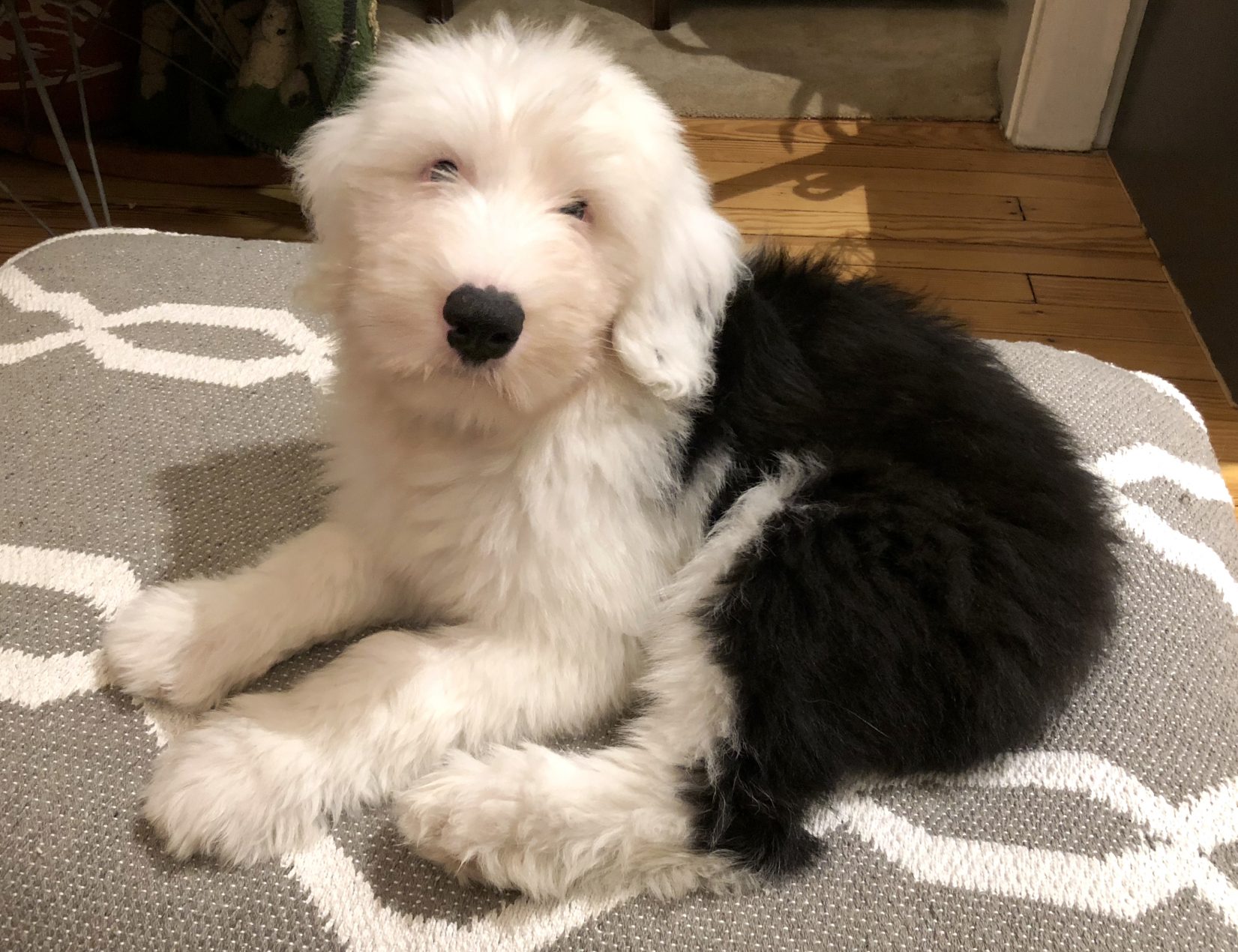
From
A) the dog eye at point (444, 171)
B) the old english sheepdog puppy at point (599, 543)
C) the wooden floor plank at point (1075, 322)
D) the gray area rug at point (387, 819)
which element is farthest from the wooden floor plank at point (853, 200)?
the dog eye at point (444, 171)

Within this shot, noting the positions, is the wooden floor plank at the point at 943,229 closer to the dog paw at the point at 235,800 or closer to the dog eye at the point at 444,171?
the dog eye at the point at 444,171

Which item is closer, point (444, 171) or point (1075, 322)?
point (444, 171)

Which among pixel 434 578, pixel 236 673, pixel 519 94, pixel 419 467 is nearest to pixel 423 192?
pixel 519 94

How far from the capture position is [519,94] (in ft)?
3.18

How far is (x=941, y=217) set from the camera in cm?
295

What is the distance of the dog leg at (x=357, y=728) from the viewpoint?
39.3 inches

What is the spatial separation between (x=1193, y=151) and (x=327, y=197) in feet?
7.91

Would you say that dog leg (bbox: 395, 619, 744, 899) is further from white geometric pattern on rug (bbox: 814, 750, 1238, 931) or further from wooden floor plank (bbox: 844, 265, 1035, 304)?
wooden floor plank (bbox: 844, 265, 1035, 304)

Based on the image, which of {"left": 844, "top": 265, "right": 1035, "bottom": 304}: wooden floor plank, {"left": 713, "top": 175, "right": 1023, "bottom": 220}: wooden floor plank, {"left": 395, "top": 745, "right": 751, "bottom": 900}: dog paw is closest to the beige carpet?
{"left": 713, "top": 175, "right": 1023, "bottom": 220}: wooden floor plank

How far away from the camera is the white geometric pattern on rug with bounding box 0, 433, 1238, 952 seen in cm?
97

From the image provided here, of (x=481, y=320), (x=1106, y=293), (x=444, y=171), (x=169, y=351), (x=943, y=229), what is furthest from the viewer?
(x=943, y=229)

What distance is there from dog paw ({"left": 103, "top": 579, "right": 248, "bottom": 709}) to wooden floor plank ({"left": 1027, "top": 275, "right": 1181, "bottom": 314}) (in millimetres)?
2295

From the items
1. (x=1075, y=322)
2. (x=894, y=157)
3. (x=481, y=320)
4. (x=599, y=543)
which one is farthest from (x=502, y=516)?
(x=894, y=157)

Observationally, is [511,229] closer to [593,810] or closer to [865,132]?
[593,810]
